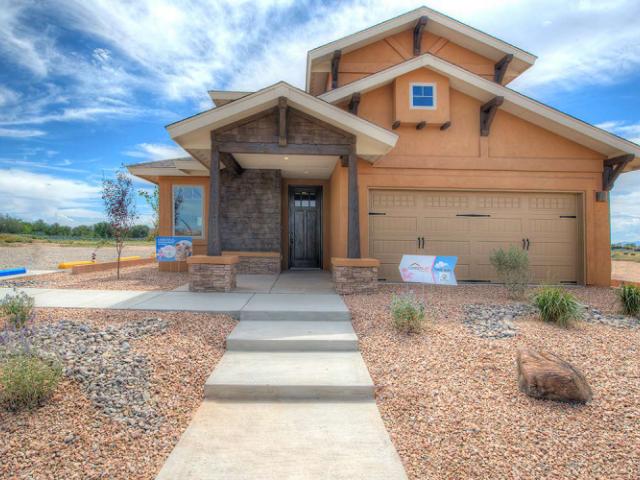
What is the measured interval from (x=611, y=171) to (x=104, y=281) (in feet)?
42.7

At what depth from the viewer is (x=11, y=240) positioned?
2953 cm

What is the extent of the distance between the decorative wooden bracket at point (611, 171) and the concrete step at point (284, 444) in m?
9.39

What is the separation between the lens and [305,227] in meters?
11.6

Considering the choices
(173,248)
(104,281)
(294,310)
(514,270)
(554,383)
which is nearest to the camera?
(554,383)

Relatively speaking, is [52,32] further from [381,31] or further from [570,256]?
[570,256]

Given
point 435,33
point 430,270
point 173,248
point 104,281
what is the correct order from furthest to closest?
point 435,33 < point 173,248 < point 104,281 < point 430,270

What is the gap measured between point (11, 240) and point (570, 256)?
127 ft

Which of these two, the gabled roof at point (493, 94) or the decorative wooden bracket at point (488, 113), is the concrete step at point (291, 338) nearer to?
the gabled roof at point (493, 94)

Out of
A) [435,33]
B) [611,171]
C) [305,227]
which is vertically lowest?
[305,227]

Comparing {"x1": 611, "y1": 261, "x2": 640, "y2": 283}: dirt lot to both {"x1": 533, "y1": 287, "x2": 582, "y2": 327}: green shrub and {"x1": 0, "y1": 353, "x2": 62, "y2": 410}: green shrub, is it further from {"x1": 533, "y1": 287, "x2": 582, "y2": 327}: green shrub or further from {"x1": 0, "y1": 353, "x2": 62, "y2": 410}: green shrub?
{"x1": 0, "y1": 353, "x2": 62, "y2": 410}: green shrub

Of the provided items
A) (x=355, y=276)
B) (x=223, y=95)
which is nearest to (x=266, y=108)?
(x=355, y=276)

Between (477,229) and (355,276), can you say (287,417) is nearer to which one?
(355,276)

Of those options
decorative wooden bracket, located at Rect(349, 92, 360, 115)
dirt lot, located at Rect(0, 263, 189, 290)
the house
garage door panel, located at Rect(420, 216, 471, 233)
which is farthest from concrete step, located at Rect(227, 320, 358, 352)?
decorative wooden bracket, located at Rect(349, 92, 360, 115)

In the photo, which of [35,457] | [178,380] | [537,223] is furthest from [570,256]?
[35,457]
